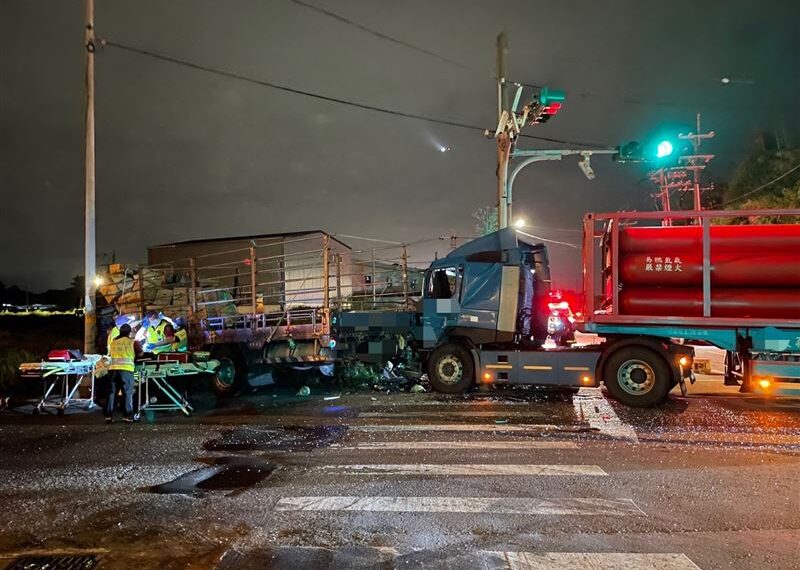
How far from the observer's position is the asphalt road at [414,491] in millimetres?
4324

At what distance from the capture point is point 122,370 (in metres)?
9.78

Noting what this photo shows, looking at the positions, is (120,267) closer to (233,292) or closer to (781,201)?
(233,292)

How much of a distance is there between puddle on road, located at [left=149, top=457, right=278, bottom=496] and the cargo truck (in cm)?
554

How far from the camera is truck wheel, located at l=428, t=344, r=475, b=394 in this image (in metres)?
12.1

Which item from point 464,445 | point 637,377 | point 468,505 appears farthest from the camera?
point 637,377

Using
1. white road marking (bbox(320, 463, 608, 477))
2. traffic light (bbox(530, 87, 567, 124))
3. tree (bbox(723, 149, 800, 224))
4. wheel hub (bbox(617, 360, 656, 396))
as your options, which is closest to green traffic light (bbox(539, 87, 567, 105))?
traffic light (bbox(530, 87, 567, 124))

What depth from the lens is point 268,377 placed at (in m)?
14.3

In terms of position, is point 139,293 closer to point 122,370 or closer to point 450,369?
point 122,370

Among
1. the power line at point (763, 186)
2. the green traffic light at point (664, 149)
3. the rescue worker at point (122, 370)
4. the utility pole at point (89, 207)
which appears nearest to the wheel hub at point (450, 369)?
the rescue worker at point (122, 370)

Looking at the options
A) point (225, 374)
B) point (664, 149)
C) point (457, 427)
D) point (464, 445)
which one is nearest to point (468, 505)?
point (464, 445)

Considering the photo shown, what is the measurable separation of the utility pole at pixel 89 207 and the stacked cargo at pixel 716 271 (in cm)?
1029

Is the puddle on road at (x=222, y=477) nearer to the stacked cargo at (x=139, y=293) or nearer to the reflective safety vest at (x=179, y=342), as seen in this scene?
the reflective safety vest at (x=179, y=342)

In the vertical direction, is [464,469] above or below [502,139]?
below

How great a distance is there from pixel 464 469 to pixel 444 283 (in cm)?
654
